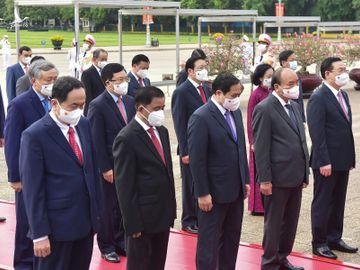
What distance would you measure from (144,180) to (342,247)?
124 inches

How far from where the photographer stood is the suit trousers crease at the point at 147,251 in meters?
5.21

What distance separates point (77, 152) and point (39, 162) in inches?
12.2

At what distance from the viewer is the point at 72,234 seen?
4863mm

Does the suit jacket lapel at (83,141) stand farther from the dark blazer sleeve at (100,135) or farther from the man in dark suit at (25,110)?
the dark blazer sleeve at (100,135)

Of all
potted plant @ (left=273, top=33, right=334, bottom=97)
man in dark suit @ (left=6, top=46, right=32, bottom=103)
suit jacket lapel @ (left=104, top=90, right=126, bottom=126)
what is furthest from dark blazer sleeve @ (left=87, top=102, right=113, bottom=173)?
potted plant @ (left=273, top=33, right=334, bottom=97)

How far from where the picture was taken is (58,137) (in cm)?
487

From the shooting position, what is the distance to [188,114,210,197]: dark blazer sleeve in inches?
229

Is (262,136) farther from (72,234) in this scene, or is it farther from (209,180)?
(72,234)

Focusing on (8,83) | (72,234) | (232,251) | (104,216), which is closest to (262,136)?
(232,251)

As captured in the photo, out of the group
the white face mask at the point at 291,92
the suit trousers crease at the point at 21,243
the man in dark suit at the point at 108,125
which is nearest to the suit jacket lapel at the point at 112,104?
the man in dark suit at the point at 108,125

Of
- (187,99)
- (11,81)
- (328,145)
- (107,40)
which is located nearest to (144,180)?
(328,145)

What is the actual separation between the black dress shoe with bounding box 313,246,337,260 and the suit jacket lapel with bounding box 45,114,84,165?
3.33m

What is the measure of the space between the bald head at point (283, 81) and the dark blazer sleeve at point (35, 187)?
249cm

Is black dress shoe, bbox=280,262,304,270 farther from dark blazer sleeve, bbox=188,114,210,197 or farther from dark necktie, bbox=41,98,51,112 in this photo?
dark necktie, bbox=41,98,51,112
